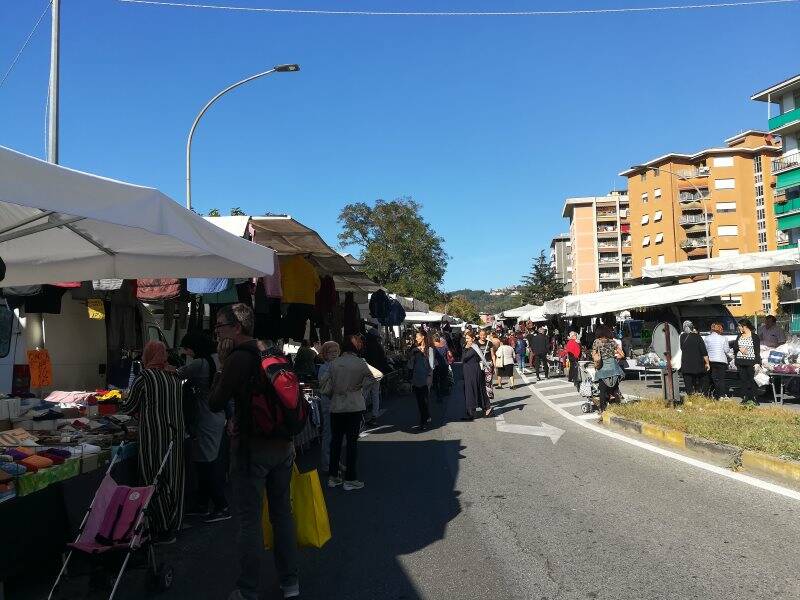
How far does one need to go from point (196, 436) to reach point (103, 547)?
1946mm

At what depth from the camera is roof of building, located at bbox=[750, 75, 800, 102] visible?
179 ft

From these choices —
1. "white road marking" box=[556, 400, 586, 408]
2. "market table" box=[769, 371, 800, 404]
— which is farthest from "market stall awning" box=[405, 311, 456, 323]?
"market table" box=[769, 371, 800, 404]

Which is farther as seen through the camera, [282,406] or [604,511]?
[604,511]

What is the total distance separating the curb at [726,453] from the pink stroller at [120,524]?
635cm

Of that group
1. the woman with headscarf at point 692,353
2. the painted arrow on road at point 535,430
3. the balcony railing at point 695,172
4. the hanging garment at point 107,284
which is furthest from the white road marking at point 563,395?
the balcony railing at point 695,172

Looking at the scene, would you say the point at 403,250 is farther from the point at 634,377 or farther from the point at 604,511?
the point at 604,511

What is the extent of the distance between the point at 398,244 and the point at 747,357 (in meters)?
37.0

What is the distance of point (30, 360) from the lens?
8891 mm

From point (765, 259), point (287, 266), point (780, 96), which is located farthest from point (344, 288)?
point (780, 96)

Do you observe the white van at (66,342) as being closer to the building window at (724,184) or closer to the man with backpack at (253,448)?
the man with backpack at (253,448)

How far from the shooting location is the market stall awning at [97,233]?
3436 mm

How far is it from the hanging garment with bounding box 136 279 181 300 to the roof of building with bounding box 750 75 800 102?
2402 inches

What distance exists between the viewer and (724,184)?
78.9 meters

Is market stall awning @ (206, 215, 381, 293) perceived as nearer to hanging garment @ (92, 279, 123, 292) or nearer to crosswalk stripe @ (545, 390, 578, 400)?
hanging garment @ (92, 279, 123, 292)
